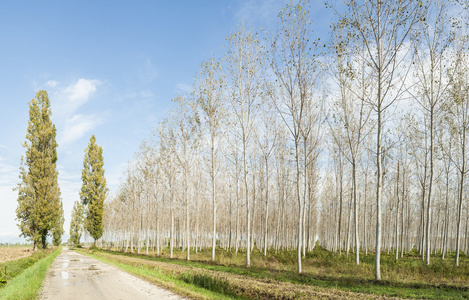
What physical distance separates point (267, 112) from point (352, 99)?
7189 millimetres

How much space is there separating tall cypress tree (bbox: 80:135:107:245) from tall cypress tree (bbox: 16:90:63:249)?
1154cm

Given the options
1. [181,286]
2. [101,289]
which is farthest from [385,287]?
[101,289]

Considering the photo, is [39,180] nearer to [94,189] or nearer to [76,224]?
[94,189]

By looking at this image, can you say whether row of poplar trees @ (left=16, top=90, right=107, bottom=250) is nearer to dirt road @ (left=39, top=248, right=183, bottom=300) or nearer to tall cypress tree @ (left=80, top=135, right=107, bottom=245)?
tall cypress tree @ (left=80, top=135, right=107, bottom=245)

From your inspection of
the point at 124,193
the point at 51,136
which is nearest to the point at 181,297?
the point at 51,136

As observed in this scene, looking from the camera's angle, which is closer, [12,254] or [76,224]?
[12,254]

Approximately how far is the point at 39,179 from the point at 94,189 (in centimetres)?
1576

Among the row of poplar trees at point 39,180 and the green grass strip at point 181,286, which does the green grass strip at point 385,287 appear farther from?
the row of poplar trees at point 39,180

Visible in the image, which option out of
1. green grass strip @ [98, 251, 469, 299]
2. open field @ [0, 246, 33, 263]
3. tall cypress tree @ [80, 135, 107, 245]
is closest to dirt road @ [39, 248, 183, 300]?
green grass strip @ [98, 251, 469, 299]

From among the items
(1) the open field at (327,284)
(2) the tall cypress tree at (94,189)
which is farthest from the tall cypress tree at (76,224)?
(1) the open field at (327,284)

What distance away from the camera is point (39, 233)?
128 feet

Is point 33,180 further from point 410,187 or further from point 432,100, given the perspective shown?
point 410,187

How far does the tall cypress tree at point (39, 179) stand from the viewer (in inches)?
1519

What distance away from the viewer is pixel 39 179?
3950 cm
